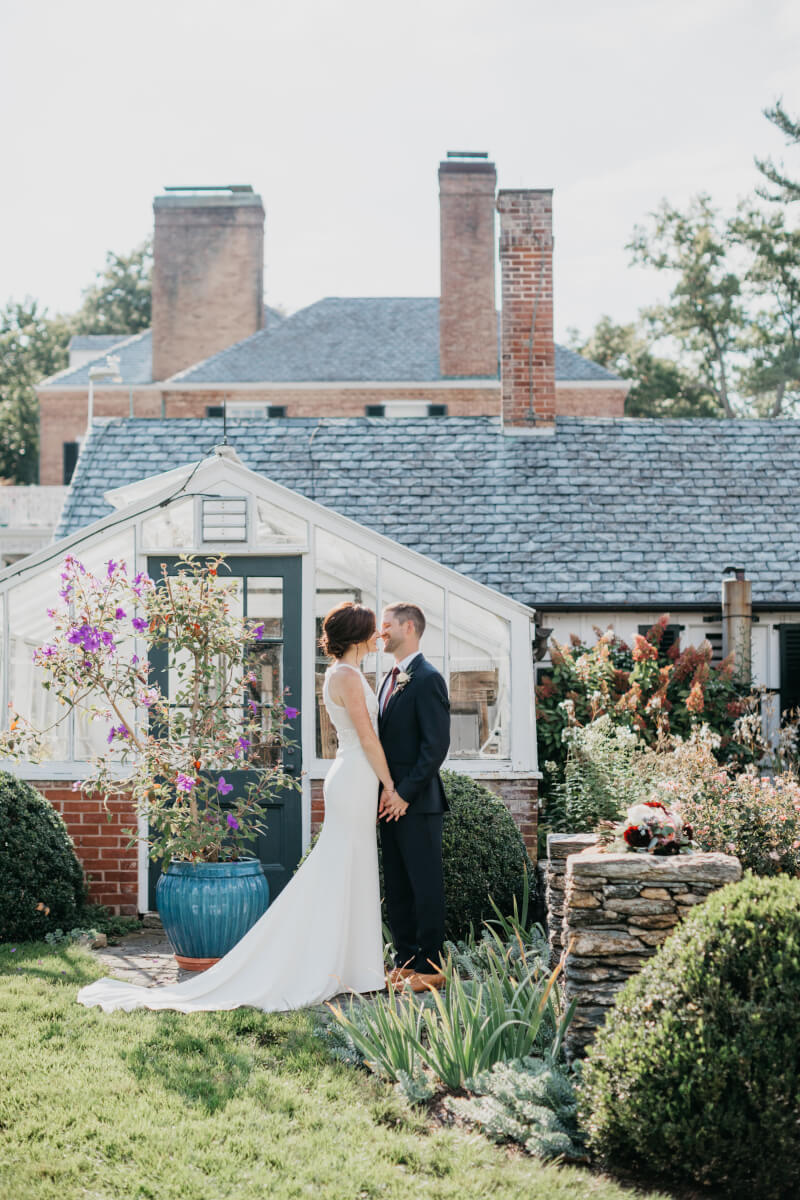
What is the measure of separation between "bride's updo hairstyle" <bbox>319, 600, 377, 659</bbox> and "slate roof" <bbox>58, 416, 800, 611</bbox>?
5864 millimetres

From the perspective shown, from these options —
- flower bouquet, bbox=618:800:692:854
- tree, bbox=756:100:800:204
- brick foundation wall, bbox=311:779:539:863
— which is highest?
tree, bbox=756:100:800:204

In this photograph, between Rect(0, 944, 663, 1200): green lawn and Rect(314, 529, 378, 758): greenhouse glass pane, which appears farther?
Rect(314, 529, 378, 758): greenhouse glass pane

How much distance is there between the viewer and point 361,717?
6.67m

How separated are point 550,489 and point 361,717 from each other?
7720 mm

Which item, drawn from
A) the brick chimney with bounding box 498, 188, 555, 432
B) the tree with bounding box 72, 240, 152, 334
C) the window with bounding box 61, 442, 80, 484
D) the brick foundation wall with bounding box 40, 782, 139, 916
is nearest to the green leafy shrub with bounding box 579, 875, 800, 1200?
the brick foundation wall with bounding box 40, 782, 139, 916

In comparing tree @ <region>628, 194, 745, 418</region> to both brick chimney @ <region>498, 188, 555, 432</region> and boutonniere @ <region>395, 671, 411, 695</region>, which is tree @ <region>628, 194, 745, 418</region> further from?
boutonniere @ <region>395, 671, 411, 695</region>

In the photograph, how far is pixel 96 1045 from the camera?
5625 millimetres

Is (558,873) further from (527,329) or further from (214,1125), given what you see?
(527,329)

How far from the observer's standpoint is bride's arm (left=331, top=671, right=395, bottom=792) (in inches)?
263

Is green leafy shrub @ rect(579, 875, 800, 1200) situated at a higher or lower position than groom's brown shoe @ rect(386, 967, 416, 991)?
higher

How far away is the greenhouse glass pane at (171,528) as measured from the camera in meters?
9.58

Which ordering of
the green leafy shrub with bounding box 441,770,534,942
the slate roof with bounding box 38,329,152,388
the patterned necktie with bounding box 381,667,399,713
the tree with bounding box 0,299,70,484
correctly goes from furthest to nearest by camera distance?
1. the tree with bounding box 0,299,70,484
2. the slate roof with bounding box 38,329,152,388
3. the green leafy shrub with bounding box 441,770,534,942
4. the patterned necktie with bounding box 381,667,399,713

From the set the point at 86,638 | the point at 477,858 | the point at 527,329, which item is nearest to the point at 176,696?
the point at 86,638

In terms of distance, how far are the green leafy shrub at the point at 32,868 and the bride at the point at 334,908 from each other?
157 cm
